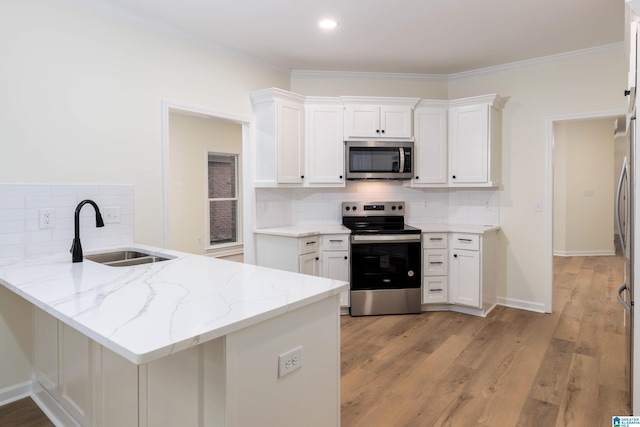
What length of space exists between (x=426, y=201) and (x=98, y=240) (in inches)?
131

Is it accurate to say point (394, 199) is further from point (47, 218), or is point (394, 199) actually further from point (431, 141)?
point (47, 218)

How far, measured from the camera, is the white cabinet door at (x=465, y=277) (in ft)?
12.6

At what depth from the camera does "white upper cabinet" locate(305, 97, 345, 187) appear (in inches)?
161

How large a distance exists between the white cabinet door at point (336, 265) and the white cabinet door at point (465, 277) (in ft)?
3.55

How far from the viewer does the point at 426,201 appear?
4.54 m

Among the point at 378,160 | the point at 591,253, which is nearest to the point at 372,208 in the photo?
the point at 378,160

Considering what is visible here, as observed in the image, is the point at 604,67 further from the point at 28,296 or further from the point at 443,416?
the point at 28,296

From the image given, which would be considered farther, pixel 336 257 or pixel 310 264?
pixel 336 257

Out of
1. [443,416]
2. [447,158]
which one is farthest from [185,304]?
[447,158]

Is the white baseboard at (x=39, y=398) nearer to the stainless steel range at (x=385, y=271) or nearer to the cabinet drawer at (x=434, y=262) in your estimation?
the stainless steel range at (x=385, y=271)

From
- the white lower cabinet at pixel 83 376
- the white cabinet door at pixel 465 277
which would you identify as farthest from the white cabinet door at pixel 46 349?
the white cabinet door at pixel 465 277

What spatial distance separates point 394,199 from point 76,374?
3.45m

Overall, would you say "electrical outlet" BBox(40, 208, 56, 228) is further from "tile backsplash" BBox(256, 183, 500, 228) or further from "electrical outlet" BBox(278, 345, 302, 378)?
"tile backsplash" BBox(256, 183, 500, 228)

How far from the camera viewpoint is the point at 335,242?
154 inches
